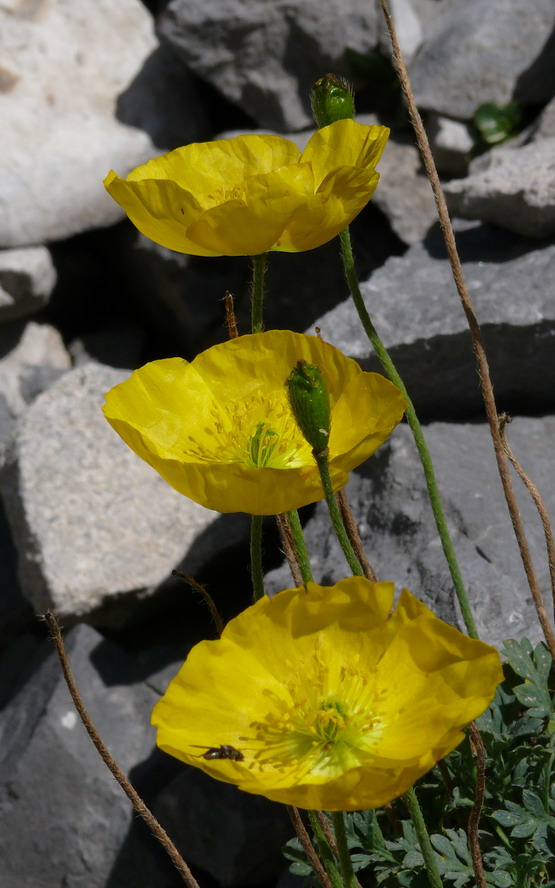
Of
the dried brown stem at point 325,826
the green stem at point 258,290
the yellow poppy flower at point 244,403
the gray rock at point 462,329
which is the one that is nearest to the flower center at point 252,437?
the yellow poppy flower at point 244,403

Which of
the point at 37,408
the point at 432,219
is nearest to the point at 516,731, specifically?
the point at 37,408

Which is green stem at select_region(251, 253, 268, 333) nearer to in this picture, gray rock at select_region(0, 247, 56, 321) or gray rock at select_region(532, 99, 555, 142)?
gray rock at select_region(532, 99, 555, 142)

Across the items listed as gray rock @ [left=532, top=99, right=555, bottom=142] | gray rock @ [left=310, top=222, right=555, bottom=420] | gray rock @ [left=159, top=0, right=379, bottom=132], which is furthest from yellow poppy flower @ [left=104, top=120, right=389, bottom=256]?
gray rock @ [left=159, top=0, right=379, bottom=132]

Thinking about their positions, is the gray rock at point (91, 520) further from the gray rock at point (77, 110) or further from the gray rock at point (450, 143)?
the gray rock at point (450, 143)

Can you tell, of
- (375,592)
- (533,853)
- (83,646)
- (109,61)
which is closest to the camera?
(375,592)

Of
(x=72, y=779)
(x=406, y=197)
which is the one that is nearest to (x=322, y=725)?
(x=72, y=779)

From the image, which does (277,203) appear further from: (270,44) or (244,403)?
(270,44)

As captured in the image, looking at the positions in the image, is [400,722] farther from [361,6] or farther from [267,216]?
[361,6]

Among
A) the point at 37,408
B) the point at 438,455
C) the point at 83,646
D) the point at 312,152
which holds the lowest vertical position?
the point at 83,646
